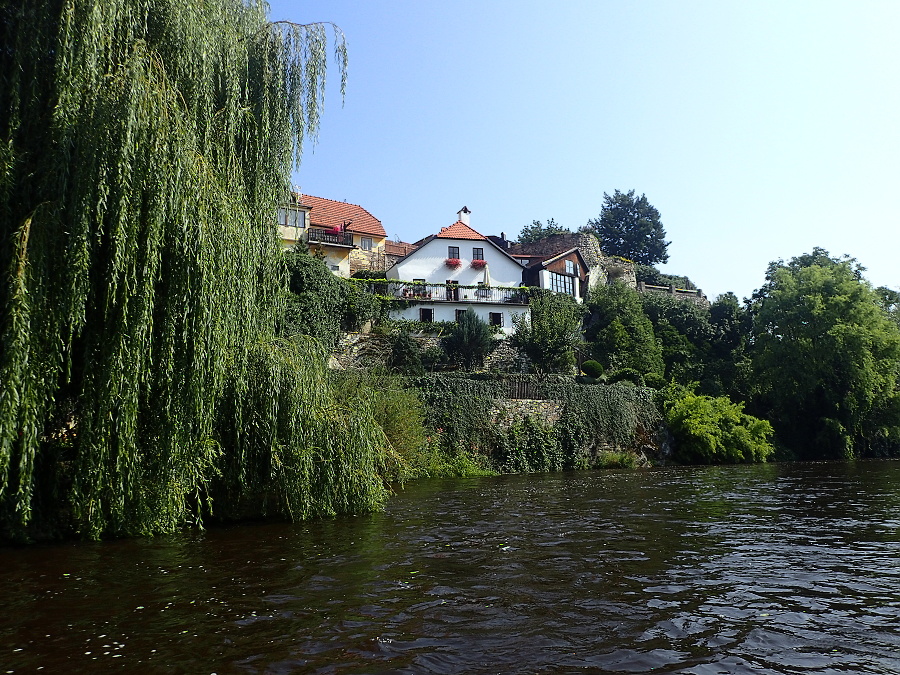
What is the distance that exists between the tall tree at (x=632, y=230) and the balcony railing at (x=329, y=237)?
46.6 metres

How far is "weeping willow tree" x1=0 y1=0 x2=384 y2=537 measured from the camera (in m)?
10.1

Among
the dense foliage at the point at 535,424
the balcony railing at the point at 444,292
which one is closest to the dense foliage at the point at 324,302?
the balcony railing at the point at 444,292

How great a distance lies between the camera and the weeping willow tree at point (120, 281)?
1005cm

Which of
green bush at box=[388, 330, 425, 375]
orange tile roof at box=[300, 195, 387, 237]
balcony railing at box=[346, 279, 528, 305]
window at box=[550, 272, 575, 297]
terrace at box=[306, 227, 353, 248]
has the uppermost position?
orange tile roof at box=[300, 195, 387, 237]

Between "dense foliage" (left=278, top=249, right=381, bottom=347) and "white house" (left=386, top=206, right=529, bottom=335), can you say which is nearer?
"dense foliage" (left=278, top=249, right=381, bottom=347)

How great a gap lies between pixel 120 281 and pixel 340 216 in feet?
158

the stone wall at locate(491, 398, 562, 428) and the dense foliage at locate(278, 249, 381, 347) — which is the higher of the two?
the dense foliage at locate(278, 249, 381, 347)

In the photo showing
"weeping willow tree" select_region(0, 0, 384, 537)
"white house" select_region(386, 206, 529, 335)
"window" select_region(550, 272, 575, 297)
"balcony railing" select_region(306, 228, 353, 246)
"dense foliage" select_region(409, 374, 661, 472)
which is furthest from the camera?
"window" select_region(550, 272, 575, 297)

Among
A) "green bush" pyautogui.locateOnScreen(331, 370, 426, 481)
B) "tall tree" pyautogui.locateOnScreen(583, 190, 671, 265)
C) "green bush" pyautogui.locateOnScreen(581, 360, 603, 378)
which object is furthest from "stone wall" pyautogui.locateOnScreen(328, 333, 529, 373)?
"tall tree" pyautogui.locateOnScreen(583, 190, 671, 265)

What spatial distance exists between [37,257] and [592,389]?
101 ft

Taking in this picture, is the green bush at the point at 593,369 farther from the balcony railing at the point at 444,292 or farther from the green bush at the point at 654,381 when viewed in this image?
the balcony railing at the point at 444,292

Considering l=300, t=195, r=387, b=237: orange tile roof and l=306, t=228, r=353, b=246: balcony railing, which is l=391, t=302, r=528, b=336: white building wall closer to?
l=306, t=228, r=353, b=246: balcony railing

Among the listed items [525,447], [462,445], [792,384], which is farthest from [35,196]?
[792,384]

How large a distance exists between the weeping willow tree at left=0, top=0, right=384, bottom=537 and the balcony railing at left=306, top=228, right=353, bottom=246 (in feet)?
123
